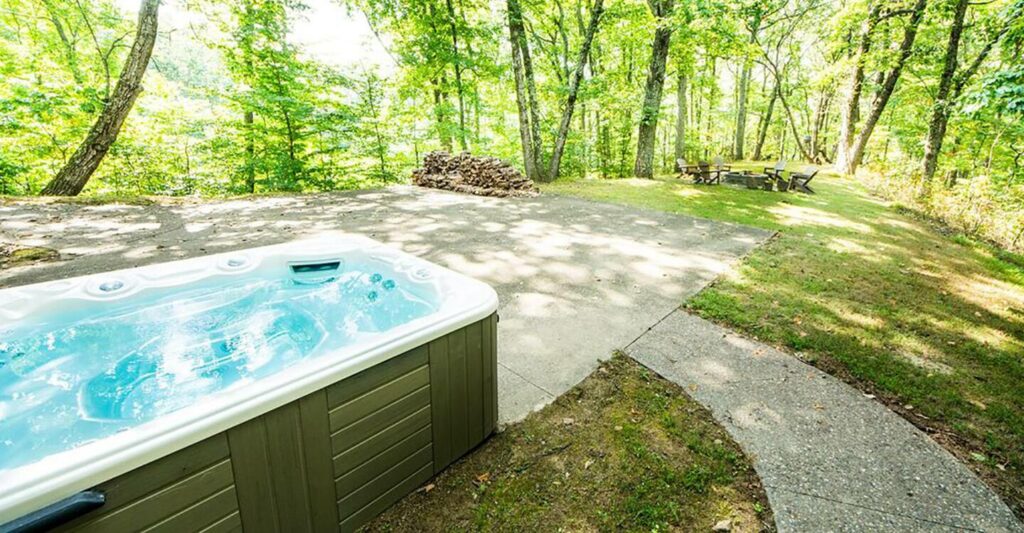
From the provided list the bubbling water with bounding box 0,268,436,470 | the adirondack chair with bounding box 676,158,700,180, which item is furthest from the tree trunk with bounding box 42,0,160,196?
the adirondack chair with bounding box 676,158,700,180

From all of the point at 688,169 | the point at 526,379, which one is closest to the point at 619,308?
the point at 526,379

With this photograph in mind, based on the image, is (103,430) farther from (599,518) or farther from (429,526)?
(599,518)

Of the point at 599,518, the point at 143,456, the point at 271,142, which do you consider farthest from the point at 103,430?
the point at 271,142

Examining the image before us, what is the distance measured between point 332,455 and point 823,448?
2.33 meters

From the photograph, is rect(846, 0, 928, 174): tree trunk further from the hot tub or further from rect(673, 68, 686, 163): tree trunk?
the hot tub

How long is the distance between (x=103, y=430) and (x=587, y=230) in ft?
17.1

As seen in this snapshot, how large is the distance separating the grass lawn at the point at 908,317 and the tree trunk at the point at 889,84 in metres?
4.75

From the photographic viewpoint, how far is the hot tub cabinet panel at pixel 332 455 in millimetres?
1146

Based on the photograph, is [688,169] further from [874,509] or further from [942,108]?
[874,509]

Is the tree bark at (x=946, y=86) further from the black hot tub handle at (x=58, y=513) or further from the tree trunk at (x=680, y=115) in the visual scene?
the black hot tub handle at (x=58, y=513)

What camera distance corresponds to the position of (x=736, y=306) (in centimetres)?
348

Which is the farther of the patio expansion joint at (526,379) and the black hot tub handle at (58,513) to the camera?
the patio expansion joint at (526,379)

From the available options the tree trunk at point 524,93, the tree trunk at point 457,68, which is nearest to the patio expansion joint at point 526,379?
the tree trunk at point 524,93

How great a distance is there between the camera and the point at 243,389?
129cm
